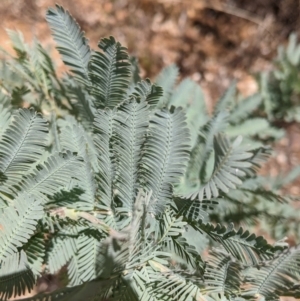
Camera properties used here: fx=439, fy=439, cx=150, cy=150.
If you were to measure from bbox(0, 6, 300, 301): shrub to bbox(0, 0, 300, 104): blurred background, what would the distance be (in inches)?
87.1

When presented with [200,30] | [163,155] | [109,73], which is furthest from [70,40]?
[200,30]

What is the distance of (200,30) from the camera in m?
3.39

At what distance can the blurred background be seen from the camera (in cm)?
318

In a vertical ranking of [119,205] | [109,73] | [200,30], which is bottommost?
[119,205]

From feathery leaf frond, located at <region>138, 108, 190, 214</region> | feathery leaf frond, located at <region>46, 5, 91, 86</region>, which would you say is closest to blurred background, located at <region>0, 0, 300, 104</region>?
feathery leaf frond, located at <region>46, 5, 91, 86</region>

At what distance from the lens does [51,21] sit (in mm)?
925

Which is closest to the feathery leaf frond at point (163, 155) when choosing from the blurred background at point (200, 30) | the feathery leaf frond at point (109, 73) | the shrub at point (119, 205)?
the shrub at point (119, 205)

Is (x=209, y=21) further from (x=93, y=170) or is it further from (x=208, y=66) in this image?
(x=93, y=170)

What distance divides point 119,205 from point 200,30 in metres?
2.68

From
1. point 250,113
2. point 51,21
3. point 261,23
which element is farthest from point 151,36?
point 51,21

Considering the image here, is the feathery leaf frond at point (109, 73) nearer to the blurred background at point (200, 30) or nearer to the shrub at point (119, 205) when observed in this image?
the shrub at point (119, 205)

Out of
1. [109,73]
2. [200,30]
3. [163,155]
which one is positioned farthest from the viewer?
[200,30]

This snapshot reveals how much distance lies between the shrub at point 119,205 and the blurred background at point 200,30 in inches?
87.1

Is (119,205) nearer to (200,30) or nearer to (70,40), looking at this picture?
(70,40)
